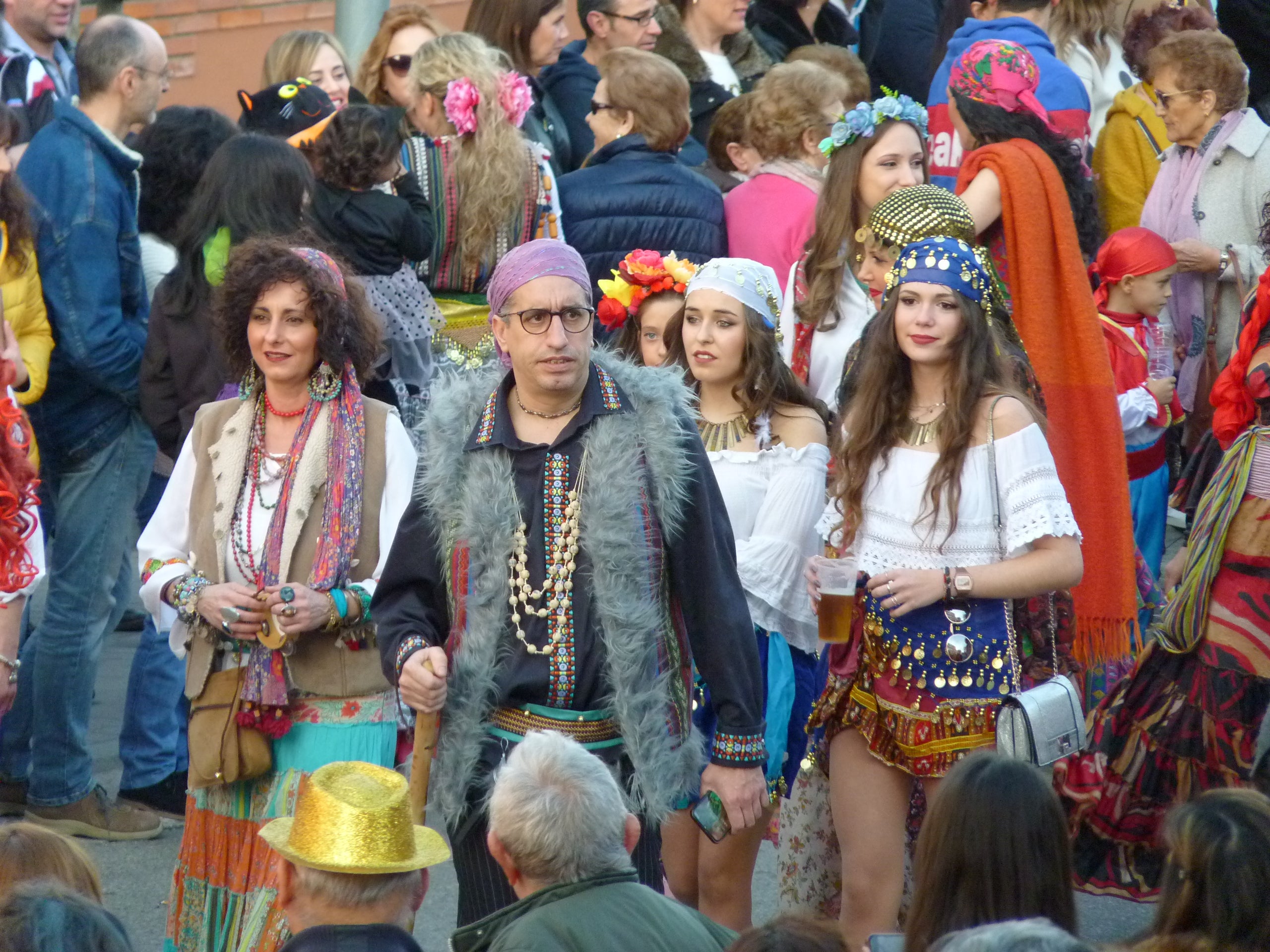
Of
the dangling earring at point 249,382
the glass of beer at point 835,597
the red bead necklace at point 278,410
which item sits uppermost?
the dangling earring at point 249,382

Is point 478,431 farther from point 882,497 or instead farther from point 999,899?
point 999,899

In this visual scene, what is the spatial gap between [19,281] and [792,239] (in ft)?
9.14

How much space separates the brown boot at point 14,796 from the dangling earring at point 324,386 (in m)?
2.32

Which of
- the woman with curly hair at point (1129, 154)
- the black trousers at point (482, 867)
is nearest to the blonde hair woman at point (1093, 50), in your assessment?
the woman with curly hair at point (1129, 154)

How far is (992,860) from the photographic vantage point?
3201 millimetres

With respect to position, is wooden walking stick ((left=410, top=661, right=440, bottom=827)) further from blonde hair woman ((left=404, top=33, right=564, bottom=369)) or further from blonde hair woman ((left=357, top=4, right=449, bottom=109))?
blonde hair woman ((left=357, top=4, right=449, bottom=109))

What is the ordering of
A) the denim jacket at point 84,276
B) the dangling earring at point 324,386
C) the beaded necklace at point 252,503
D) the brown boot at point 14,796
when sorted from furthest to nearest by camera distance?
the brown boot at point 14,796
the denim jacket at point 84,276
the dangling earring at point 324,386
the beaded necklace at point 252,503

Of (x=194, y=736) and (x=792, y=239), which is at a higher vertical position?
(x=792, y=239)

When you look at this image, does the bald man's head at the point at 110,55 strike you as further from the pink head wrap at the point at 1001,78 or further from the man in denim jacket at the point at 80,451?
the pink head wrap at the point at 1001,78

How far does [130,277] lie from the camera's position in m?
5.96

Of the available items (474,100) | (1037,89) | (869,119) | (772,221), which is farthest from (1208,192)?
(474,100)

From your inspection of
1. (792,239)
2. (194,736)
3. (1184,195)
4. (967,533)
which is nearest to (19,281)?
(194,736)

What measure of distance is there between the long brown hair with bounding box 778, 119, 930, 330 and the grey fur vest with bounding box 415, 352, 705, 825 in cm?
181

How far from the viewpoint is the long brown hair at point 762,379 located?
15.9 ft
